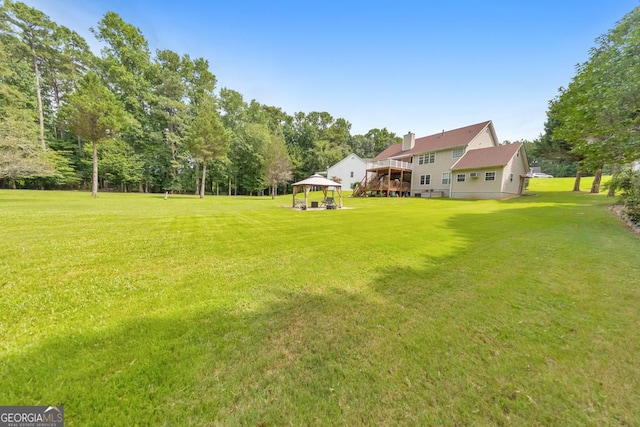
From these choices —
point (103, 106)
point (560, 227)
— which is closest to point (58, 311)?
point (560, 227)

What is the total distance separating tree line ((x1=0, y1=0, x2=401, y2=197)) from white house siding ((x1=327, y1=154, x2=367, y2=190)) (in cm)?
626

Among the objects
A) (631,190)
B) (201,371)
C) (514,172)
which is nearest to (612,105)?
(631,190)

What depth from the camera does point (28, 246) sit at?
18.0 ft

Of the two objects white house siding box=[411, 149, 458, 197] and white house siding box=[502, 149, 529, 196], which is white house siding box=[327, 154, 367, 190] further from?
white house siding box=[502, 149, 529, 196]

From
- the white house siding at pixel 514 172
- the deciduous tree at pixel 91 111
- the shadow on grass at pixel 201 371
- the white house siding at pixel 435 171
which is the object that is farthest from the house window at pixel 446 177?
the deciduous tree at pixel 91 111

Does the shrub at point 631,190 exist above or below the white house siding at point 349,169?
below

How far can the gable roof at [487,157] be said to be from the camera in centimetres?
2155

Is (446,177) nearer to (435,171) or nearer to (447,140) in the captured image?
(435,171)

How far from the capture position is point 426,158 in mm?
27625

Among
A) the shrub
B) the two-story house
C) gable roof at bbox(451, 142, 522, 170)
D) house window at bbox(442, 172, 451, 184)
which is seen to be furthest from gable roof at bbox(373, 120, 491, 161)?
the shrub

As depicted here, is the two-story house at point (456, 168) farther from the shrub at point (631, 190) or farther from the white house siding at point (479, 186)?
the shrub at point (631, 190)

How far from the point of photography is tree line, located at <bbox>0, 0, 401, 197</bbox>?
24766 millimetres

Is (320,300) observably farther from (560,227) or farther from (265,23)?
(265,23)

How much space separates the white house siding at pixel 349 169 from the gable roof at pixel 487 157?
16.6m
